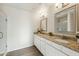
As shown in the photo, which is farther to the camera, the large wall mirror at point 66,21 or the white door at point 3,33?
the white door at point 3,33

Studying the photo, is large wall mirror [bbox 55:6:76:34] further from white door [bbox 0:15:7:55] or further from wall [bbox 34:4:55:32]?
white door [bbox 0:15:7:55]

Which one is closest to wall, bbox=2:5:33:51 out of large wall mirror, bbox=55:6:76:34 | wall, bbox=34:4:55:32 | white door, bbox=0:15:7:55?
white door, bbox=0:15:7:55

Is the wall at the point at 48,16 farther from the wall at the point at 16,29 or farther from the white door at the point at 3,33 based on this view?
the white door at the point at 3,33

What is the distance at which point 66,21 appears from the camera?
2211mm

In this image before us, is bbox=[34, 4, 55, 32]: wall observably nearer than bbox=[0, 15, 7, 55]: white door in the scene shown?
Yes

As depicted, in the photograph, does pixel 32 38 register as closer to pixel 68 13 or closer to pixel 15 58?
pixel 68 13

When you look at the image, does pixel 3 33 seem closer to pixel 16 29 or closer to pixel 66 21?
pixel 16 29

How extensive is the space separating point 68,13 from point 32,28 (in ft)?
3.93

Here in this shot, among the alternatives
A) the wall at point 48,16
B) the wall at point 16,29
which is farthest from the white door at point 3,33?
the wall at point 48,16

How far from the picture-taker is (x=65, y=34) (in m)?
2.26

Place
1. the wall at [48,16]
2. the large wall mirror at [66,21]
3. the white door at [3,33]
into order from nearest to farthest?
the large wall mirror at [66,21] → the wall at [48,16] → the white door at [3,33]

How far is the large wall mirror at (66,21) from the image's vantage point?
1942 millimetres

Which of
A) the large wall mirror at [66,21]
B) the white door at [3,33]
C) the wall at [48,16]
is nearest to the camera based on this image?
the large wall mirror at [66,21]

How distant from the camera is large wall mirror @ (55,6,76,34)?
1.94 meters
